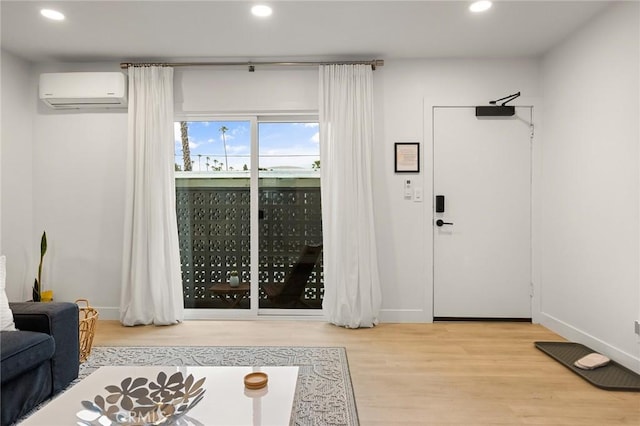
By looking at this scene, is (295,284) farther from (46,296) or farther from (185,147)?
(46,296)

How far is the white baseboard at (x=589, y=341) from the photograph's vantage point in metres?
2.63

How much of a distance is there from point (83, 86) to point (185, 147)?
3.58 feet

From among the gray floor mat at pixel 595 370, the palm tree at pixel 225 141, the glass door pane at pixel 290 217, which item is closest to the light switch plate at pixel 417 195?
the glass door pane at pixel 290 217

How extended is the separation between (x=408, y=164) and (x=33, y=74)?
3965 millimetres

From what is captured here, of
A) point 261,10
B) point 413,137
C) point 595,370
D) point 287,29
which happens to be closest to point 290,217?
point 413,137

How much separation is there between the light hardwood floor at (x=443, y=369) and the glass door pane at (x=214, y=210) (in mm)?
386

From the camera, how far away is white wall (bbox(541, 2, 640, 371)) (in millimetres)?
2648

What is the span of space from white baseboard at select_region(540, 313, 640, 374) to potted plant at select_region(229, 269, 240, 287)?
3.08 metres

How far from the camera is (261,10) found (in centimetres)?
291

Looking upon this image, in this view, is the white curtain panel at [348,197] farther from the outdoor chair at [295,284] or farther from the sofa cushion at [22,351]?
the sofa cushion at [22,351]

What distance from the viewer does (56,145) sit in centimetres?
393

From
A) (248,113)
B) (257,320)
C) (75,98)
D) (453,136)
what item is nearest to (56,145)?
(75,98)

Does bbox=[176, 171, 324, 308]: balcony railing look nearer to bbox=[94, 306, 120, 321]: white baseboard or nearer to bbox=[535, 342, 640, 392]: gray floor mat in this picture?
bbox=[94, 306, 120, 321]: white baseboard

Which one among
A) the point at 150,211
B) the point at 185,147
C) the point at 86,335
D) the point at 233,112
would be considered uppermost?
the point at 233,112
